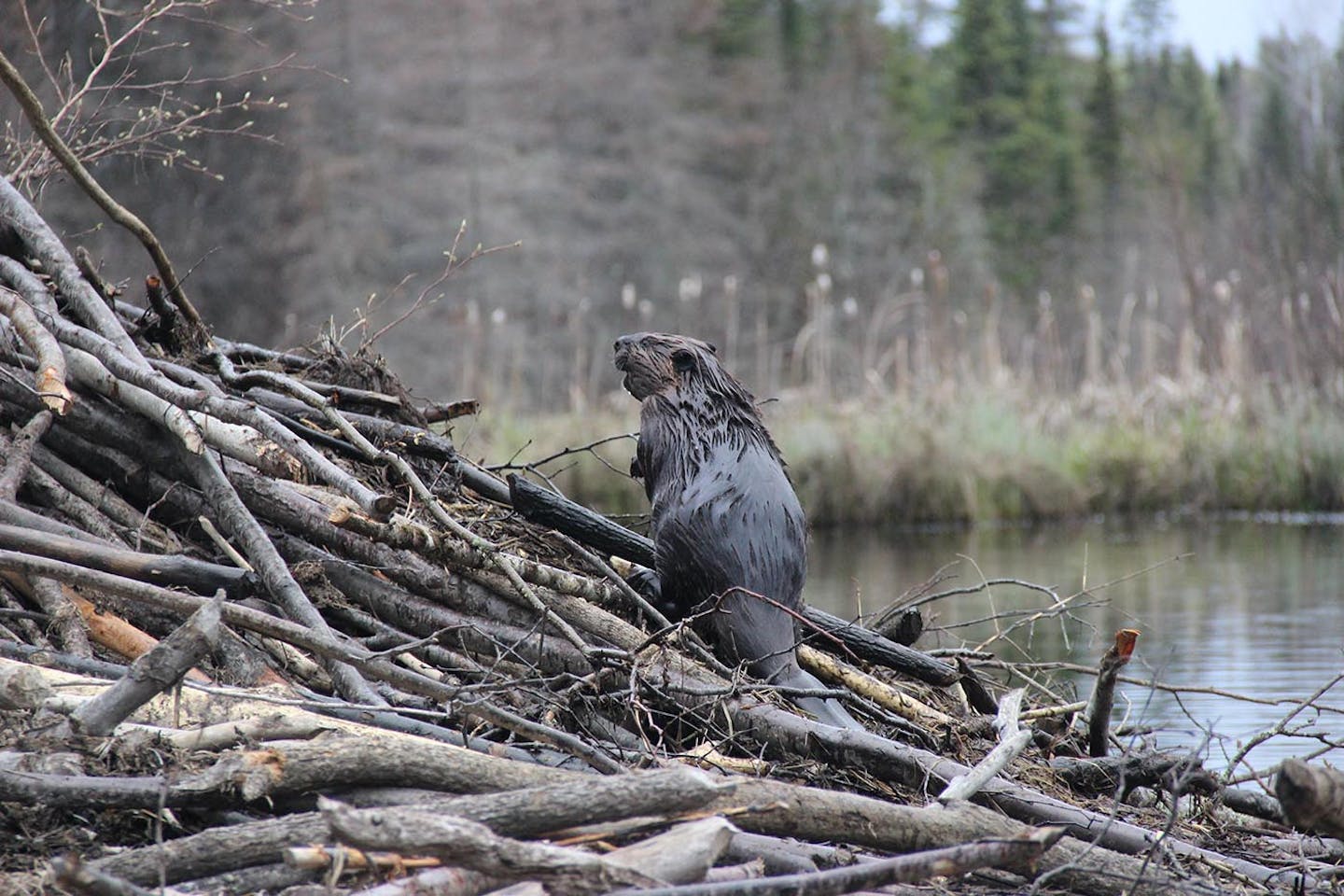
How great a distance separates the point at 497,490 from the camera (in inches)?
171

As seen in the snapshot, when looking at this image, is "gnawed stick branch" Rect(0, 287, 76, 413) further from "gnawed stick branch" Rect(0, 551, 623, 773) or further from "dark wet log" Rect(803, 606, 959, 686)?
"dark wet log" Rect(803, 606, 959, 686)

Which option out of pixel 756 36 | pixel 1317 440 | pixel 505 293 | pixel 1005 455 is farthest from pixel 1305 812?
pixel 756 36

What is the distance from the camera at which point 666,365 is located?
3.97 meters

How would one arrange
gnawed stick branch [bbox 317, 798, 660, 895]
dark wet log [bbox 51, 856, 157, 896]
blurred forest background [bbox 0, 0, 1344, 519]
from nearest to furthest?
1. dark wet log [bbox 51, 856, 157, 896]
2. gnawed stick branch [bbox 317, 798, 660, 895]
3. blurred forest background [bbox 0, 0, 1344, 519]

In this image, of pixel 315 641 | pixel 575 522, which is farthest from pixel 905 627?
pixel 315 641

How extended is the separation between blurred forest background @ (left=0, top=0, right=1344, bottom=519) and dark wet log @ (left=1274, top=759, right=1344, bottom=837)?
32.0 feet

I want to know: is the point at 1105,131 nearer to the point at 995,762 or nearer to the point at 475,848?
the point at 995,762

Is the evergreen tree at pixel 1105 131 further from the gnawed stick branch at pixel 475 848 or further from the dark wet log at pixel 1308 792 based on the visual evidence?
the gnawed stick branch at pixel 475 848

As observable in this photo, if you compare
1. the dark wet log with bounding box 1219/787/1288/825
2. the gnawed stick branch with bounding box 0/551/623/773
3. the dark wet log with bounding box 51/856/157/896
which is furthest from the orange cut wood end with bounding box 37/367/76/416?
the dark wet log with bounding box 1219/787/1288/825

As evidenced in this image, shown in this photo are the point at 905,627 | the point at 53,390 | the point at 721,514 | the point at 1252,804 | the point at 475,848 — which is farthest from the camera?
the point at 905,627

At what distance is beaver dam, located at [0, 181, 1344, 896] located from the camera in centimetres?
252

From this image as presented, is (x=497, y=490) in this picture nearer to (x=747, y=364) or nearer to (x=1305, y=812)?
(x=1305, y=812)

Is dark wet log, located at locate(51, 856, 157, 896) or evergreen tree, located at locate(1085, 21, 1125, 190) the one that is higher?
evergreen tree, located at locate(1085, 21, 1125, 190)

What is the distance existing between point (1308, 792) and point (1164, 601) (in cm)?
712
